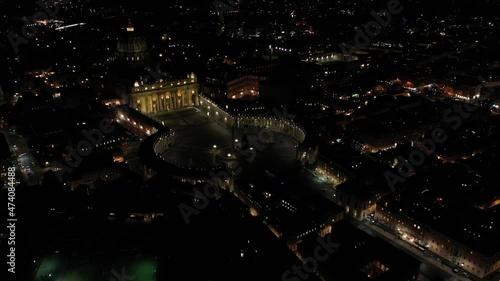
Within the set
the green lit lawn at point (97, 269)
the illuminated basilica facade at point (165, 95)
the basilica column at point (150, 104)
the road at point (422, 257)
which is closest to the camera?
the green lit lawn at point (97, 269)

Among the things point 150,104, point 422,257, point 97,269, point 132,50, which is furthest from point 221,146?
point 132,50

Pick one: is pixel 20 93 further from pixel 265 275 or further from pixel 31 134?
pixel 265 275

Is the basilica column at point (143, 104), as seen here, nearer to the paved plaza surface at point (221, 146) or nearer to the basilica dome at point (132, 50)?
the paved plaza surface at point (221, 146)

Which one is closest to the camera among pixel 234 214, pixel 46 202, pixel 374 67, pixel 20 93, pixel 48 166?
pixel 234 214

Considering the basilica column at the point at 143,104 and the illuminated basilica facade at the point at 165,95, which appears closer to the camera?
the illuminated basilica facade at the point at 165,95

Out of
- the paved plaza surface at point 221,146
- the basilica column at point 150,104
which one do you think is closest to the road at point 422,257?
the paved plaza surface at point 221,146

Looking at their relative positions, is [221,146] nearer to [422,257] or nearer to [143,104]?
[143,104]

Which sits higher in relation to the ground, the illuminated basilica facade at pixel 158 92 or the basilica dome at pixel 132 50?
the basilica dome at pixel 132 50

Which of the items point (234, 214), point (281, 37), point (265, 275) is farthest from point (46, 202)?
point (281, 37)
